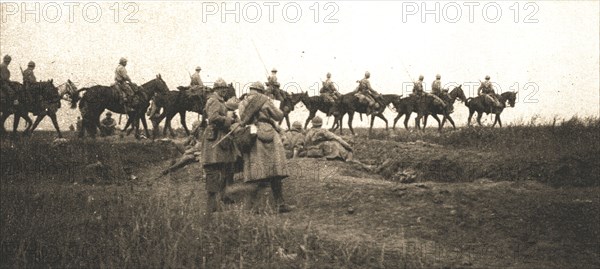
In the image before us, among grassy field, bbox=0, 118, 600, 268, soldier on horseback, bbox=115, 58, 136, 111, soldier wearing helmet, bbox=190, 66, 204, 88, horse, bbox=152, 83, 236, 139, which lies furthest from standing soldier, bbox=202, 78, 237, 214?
soldier wearing helmet, bbox=190, 66, 204, 88

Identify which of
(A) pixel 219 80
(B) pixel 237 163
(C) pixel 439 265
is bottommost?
(C) pixel 439 265

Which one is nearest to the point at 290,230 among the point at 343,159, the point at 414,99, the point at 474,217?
the point at 474,217

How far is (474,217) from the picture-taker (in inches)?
408

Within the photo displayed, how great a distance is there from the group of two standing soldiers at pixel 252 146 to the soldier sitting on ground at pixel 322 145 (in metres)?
5.27

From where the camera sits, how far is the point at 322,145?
54.3 ft

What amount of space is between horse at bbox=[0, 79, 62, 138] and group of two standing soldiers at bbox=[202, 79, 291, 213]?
11236 mm

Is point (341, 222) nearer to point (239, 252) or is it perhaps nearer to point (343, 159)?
point (239, 252)

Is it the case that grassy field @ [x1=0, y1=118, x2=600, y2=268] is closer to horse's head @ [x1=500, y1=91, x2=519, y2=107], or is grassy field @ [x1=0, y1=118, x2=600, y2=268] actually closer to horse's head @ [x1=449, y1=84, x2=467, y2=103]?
horse's head @ [x1=449, y1=84, x2=467, y2=103]

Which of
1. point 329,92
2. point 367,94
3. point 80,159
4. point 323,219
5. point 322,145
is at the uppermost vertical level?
point 329,92

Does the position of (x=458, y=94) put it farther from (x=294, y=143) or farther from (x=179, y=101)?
(x=294, y=143)

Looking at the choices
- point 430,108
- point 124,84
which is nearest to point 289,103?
point 430,108

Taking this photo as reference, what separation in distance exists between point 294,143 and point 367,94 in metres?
10.1

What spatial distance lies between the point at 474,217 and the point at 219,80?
4416 millimetres

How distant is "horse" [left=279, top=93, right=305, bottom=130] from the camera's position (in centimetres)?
2761
